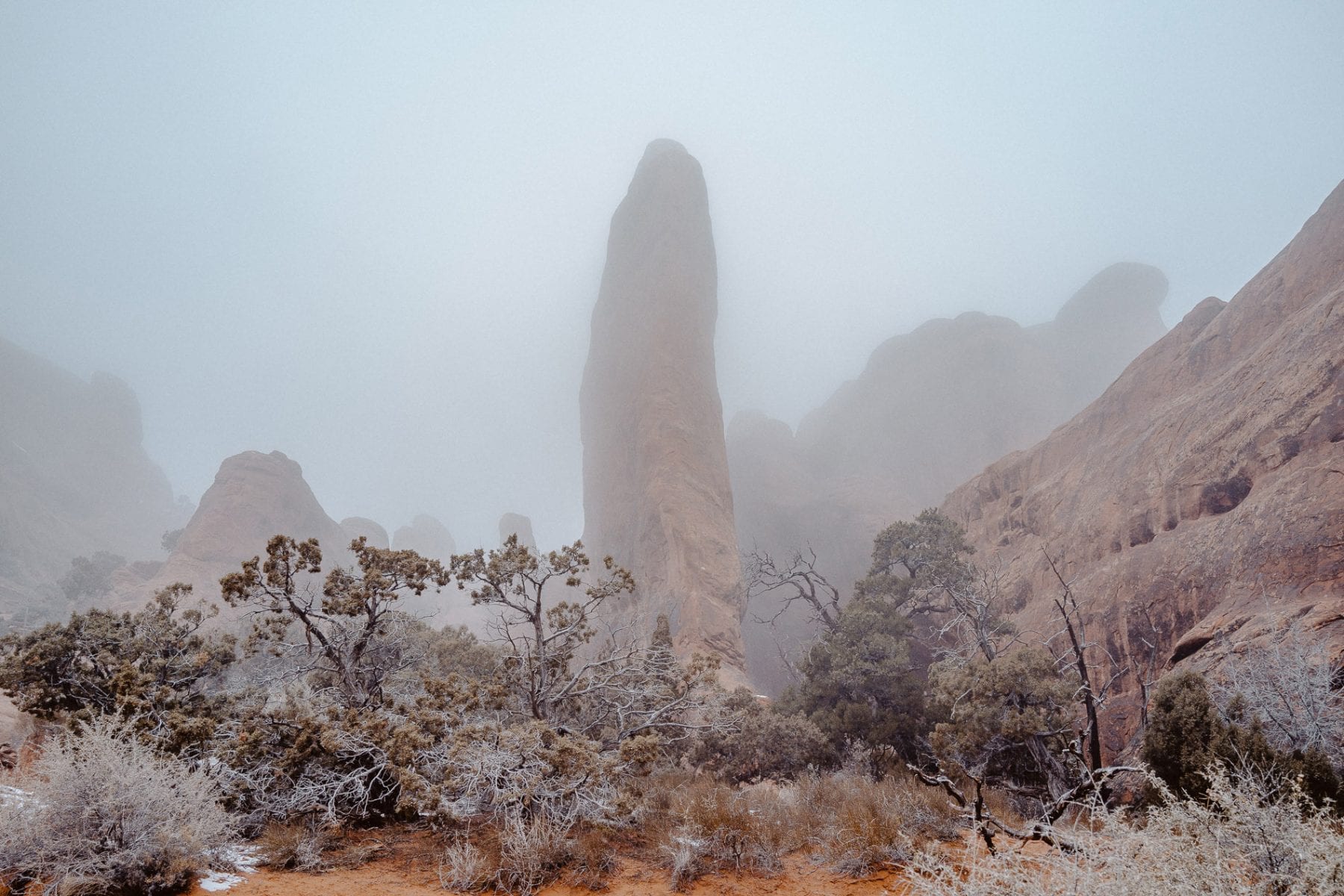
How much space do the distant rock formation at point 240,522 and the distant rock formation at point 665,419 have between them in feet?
76.3

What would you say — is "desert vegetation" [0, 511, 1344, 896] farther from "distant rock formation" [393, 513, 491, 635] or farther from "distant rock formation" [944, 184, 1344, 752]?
"distant rock formation" [393, 513, 491, 635]

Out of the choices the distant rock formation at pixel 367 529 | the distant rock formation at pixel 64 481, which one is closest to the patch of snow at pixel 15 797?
the distant rock formation at pixel 64 481

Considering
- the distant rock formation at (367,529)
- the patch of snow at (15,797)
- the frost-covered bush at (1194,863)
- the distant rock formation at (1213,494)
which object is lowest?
the frost-covered bush at (1194,863)

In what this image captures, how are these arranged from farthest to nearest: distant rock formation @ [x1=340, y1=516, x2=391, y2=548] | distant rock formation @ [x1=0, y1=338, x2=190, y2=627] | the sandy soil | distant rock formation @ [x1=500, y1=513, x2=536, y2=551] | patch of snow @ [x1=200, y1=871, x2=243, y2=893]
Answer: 1. distant rock formation @ [x1=500, y1=513, x2=536, y2=551]
2. distant rock formation @ [x1=340, y1=516, x2=391, y2=548]
3. distant rock formation @ [x1=0, y1=338, x2=190, y2=627]
4. the sandy soil
5. patch of snow @ [x1=200, y1=871, x2=243, y2=893]

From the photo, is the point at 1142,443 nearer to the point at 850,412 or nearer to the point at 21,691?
the point at 21,691

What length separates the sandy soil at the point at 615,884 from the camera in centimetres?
526

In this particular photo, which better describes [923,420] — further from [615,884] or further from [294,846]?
[294,846]

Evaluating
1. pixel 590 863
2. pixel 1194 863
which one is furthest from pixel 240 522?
pixel 1194 863

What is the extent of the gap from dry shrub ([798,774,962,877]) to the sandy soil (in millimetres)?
165

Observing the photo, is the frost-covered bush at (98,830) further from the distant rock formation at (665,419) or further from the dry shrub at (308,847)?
the distant rock formation at (665,419)

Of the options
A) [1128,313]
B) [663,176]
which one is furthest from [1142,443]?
[1128,313]

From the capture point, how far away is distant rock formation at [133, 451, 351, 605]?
39562 millimetres

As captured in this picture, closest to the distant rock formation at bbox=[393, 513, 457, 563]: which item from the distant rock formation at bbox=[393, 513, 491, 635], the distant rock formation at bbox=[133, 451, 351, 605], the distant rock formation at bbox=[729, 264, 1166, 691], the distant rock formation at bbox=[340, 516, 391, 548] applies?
the distant rock formation at bbox=[393, 513, 491, 635]

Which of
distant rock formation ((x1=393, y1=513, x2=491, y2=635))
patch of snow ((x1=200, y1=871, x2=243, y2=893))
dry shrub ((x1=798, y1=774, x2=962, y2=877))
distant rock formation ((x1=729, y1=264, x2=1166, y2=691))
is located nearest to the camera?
patch of snow ((x1=200, y1=871, x2=243, y2=893))
